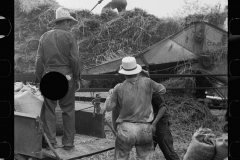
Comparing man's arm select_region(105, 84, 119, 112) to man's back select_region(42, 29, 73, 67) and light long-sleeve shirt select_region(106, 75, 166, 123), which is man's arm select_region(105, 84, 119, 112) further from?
man's back select_region(42, 29, 73, 67)

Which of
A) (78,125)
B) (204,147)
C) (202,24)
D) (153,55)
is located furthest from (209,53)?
(204,147)

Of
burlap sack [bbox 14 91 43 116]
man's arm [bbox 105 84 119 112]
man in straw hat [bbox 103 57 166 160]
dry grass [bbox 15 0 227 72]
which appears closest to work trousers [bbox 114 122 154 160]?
man in straw hat [bbox 103 57 166 160]

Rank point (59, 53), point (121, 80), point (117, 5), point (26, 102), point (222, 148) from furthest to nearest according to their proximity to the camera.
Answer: point (117, 5) → point (121, 80) → point (59, 53) → point (26, 102) → point (222, 148)

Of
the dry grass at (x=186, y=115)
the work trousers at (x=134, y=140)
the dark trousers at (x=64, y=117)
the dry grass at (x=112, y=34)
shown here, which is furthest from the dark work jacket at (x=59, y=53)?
the dry grass at (x=112, y=34)

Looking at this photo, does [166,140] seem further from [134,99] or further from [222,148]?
[222,148]

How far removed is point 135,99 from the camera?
10.6ft

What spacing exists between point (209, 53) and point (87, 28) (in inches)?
98.1

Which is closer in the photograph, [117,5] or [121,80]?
[121,80]

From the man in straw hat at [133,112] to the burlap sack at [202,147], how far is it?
56 centimetres

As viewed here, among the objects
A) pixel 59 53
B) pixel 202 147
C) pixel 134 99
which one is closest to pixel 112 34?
pixel 59 53

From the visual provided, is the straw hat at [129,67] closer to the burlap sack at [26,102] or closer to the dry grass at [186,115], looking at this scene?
the burlap sack at [26,102]

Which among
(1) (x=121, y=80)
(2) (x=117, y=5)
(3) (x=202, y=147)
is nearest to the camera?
(3) (x=202, y=147)

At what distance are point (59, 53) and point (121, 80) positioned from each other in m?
2.84

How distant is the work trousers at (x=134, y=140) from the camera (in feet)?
10.4
